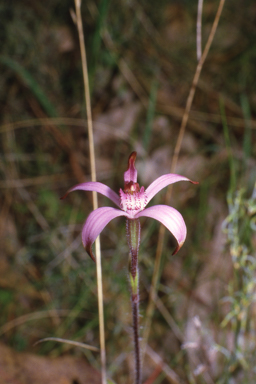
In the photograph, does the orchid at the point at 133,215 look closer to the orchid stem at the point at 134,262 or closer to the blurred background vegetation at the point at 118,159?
the orchid stem at the point at 134,262

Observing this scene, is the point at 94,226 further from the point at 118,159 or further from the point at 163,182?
the point at 118,159

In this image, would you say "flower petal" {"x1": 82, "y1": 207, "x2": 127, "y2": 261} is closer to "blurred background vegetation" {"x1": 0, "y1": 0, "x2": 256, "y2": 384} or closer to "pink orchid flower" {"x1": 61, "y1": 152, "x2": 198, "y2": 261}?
"pink orchid flower" {"x1": 61, "y1": 152, "x2": 198, "y2": 261}

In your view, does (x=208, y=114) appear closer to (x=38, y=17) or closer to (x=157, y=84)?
(x=157, y=84)

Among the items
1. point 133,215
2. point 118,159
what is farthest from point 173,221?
point 118,159

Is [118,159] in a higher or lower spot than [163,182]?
higher

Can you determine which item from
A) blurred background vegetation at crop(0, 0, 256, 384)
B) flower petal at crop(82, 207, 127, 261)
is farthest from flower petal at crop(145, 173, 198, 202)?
blurred background vegetation at crop(0, 0, 256, 384)

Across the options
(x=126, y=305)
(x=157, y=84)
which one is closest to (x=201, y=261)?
(x=126, y=305)

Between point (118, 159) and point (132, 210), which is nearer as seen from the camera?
point (132, 210)

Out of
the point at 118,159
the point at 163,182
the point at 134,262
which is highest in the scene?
the point at 118,159
